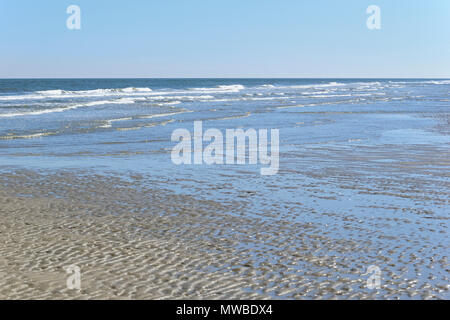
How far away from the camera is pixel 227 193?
33.3 ft

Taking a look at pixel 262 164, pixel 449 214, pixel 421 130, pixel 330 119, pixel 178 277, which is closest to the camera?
pixel 178 277

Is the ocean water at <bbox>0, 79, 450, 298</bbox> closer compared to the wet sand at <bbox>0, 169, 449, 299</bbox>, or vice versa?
the wet sand at <bbox>0, 169, 449, 299</bbox>

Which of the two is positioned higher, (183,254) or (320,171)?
(320,171)

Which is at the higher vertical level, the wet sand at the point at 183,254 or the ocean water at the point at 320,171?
the ocean water at the point at 320,171

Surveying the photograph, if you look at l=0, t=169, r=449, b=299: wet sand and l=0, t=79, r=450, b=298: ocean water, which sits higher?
l=0, t=79, r=450, b=298: ocean water

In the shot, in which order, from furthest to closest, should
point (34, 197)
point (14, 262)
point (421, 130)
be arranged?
point (421, 130) < point (34, 197) < point (14, 262)

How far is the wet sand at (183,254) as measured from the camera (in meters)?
5.64

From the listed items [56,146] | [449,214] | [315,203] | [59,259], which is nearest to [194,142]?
[56,146]

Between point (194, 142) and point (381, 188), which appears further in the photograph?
point (194, 142)

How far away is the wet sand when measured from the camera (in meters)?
5.64

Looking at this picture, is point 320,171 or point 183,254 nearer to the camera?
point 183,254

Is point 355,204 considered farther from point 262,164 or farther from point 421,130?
point 421,130

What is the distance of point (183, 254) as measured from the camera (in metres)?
6.78

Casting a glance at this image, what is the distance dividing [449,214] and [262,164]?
5.39m
